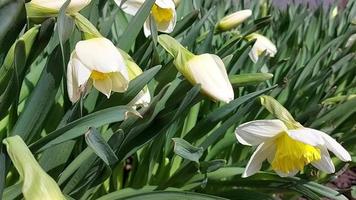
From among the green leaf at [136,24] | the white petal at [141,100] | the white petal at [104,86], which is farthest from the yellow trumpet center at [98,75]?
the green leaf at [136,24]

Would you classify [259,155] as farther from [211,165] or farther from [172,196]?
[172,196]

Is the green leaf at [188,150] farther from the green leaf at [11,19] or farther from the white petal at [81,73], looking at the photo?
the green leaf at [11,19]

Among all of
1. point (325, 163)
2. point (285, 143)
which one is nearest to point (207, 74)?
point (285, 143)

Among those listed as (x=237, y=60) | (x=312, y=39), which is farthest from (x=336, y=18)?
(x=237, y=60)

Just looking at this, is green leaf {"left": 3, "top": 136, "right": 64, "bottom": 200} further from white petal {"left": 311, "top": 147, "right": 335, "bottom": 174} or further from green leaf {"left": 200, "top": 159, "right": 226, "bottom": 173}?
white petal {"left": 311, "top": 147, "right": 335, "bottom": 174}

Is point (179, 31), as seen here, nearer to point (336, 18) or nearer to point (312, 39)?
point (312, 39)

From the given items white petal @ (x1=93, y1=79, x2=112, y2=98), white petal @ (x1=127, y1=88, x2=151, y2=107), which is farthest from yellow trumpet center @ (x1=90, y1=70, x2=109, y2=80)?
white petal @ (x1=127, y1=88, x2=151, y2=107)
